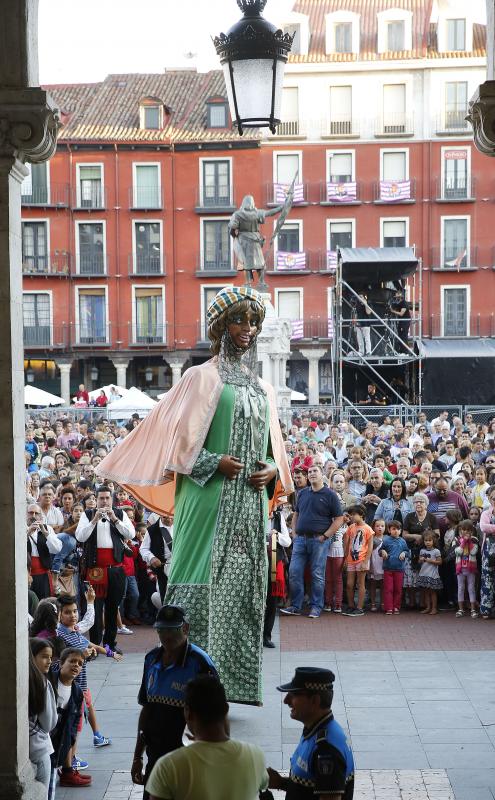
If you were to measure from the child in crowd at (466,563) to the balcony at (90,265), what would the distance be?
112 feet

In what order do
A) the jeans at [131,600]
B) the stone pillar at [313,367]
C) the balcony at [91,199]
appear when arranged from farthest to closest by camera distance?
the balcony at [91,199], the stone pillar at [313,367], the jeans at [131,600]

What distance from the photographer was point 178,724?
458 centimetres

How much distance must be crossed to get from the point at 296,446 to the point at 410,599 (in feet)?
19.3

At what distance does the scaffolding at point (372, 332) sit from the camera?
2594 cm

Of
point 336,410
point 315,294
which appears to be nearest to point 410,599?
point 336,410

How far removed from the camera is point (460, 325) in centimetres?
4303

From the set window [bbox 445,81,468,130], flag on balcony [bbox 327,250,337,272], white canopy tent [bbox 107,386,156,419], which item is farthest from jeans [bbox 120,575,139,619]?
window [bbox 445,81,468,130]

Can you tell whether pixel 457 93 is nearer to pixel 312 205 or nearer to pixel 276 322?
pixel 312 205

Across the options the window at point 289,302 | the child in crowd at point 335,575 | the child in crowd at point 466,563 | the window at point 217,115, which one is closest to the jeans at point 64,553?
the child in crowd at point 335,575

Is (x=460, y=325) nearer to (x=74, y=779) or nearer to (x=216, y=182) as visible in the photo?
(x=216, y=182)

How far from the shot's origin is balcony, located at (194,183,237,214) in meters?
43.2

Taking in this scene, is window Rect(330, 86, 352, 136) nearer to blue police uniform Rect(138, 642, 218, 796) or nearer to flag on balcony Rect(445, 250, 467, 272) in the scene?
flag on balcony Rect(445, 250, 467, 272)

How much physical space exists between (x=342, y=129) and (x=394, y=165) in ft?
8.09

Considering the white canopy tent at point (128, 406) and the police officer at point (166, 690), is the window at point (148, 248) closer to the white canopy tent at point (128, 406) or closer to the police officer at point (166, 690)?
the white canopy tent at point (128, 406)
